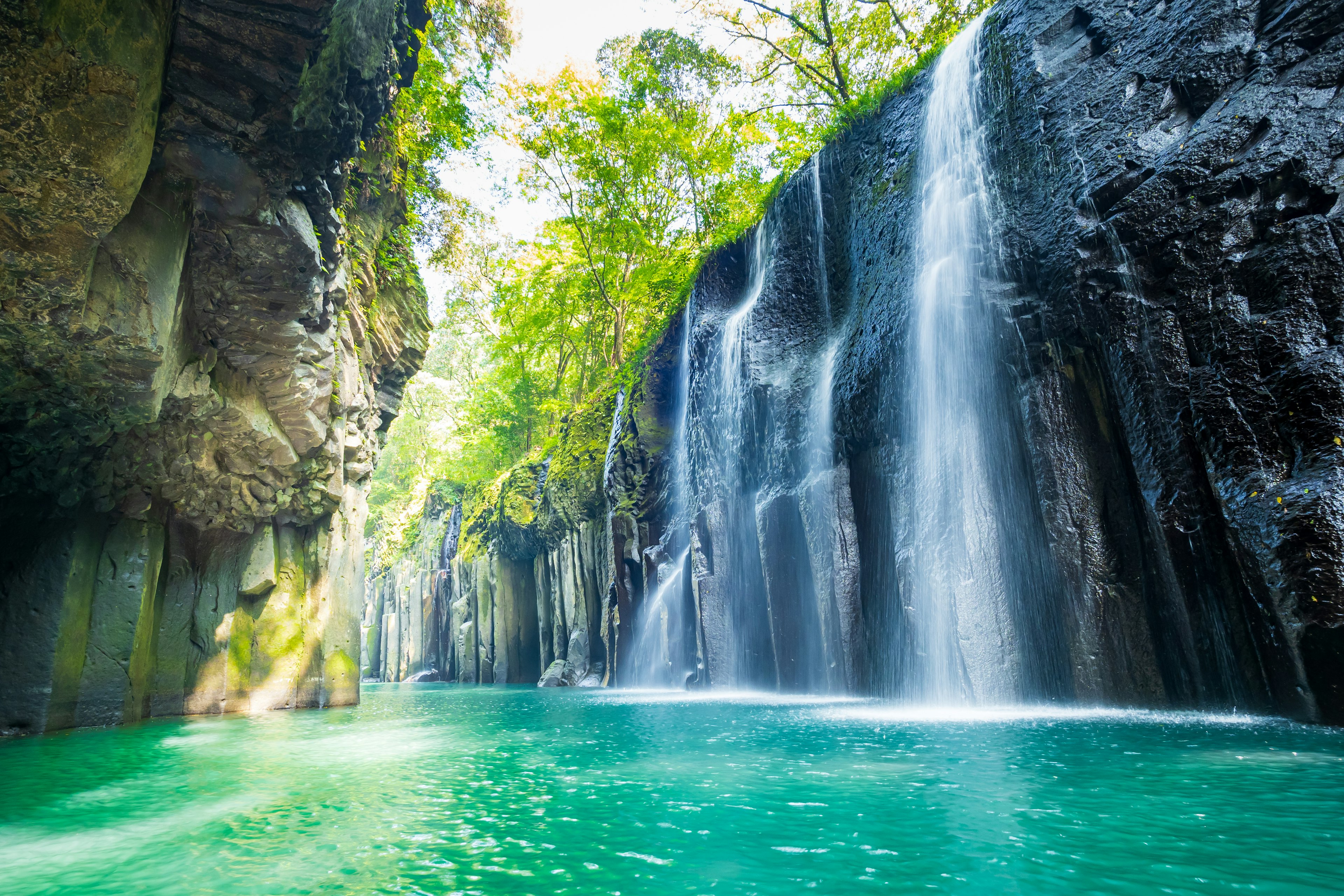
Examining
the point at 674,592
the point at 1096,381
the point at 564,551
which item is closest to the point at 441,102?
the point at 674,592

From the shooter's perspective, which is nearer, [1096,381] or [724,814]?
[724,814]

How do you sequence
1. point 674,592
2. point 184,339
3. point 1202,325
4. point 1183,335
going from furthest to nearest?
1. point 674,592
2. point 184,339
3. point 1183,335
4. point 1202,325

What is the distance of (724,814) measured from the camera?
316 centimetres

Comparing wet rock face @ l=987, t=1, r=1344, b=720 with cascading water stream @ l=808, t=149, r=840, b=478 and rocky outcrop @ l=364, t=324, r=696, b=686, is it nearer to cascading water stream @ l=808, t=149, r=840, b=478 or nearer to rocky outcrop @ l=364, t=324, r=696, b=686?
cascading water stream @ l=808, t=149, r=840, b=478

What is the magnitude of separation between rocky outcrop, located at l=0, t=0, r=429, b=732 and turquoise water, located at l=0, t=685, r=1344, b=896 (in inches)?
108

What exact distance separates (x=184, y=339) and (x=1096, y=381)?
9.96 m

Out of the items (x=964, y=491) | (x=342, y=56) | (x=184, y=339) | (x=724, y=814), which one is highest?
(x=342, y=56)

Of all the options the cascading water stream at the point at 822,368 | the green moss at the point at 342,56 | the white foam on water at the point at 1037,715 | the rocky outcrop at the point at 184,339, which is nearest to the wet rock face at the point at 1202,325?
the white foam on water at the point at 1037,715

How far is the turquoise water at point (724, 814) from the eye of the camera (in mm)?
2346

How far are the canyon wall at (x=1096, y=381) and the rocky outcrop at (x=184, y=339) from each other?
672cm

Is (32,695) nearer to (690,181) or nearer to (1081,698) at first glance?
(1081,698)

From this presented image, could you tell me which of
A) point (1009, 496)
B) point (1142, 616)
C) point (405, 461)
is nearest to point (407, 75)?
point (1009, 496)

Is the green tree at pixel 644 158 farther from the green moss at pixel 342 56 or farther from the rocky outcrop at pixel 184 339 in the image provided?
the green moss at pixel 342 56

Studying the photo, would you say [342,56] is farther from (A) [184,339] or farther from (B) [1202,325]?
(B) [1202,325]
